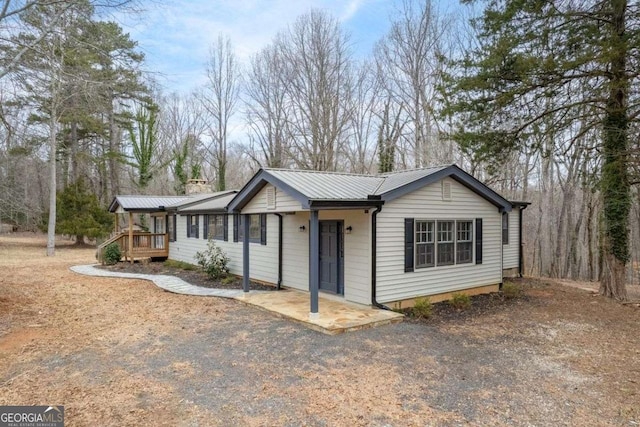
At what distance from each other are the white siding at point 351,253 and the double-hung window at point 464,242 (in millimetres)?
2767

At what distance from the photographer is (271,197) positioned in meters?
8.58

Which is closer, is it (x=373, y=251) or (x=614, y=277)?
(x=373, y=251)

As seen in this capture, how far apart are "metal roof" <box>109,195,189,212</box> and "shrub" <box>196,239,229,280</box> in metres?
4.18

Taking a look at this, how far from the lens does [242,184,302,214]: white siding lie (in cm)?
791

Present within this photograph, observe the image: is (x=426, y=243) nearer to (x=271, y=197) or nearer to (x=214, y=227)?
(x=271, y=197)

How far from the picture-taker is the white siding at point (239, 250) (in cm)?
1100

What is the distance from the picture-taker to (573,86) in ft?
34.7

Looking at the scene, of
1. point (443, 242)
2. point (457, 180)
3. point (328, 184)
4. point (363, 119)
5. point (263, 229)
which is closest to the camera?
point (328, 184)

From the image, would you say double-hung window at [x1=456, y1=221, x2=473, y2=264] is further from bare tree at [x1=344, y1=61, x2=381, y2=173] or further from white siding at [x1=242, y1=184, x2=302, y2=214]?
bare tree at [x1=344, y1=61, x2=381, y2=173]

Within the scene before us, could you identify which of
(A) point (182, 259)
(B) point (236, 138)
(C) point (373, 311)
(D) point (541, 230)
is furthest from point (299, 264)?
(B) point (236, 138)

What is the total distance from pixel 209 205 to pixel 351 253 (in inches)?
293

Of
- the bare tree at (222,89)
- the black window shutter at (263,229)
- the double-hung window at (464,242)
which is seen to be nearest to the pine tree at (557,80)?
the double-hung window at (464,242)

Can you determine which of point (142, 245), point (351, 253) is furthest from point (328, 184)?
point (142, 245)

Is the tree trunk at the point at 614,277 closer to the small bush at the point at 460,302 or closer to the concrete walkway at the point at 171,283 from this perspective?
the small bush at the point at 460,302
